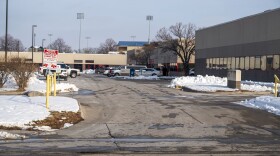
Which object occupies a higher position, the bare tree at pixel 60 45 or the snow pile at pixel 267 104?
the bare tree at pixel 60 45

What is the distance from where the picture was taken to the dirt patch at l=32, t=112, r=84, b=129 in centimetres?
1315

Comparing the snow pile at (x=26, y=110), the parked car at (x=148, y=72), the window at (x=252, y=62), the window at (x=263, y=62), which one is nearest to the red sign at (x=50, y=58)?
the snow pile at (x=26, y=110)

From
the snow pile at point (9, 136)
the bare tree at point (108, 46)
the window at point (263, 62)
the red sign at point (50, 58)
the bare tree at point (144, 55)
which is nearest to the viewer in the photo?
the snow pile at point (9, 136)

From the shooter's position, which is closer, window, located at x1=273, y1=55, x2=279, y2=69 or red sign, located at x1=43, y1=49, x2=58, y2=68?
red sign, located at x1=43, y1=49, x2=58, y2=68

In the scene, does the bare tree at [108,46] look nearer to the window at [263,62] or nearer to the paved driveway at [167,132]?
the window at [263,62]

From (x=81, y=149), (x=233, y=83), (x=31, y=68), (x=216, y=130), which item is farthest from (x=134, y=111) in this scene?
(x=233, y=83)

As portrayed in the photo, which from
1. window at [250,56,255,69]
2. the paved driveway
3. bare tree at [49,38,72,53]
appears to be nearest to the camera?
the paved driveway

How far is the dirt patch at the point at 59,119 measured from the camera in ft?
43.1

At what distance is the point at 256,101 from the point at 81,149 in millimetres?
13203

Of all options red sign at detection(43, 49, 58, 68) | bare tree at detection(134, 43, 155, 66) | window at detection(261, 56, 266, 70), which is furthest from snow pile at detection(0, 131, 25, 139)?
bare tree at detection(134, 43, 155, 66)

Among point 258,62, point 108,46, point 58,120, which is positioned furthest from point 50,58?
point 108,46

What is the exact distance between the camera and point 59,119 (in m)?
14.0

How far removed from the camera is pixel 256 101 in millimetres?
20781

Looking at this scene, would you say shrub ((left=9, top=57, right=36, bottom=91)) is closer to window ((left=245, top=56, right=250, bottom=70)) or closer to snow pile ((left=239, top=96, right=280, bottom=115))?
snow pile ((left=239, top=96, right=280, bottom=115))
